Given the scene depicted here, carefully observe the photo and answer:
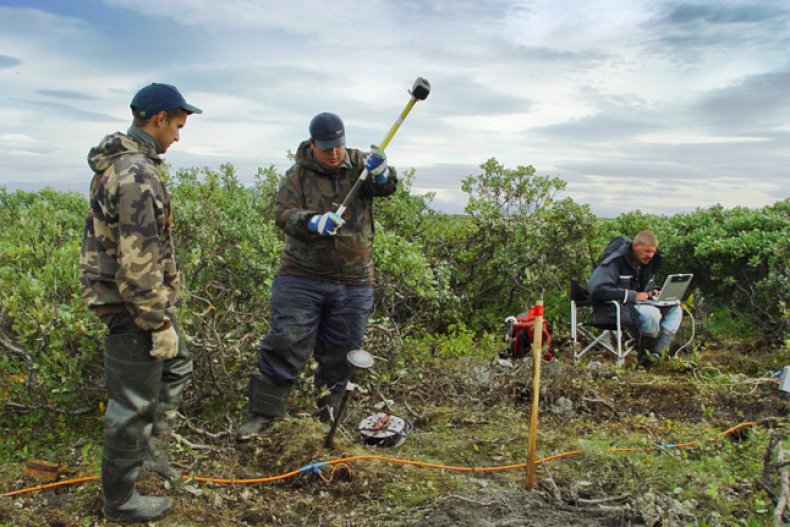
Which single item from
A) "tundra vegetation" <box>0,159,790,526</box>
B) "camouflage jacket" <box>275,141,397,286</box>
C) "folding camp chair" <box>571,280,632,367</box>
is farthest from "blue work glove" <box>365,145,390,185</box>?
"folding camp chair" <box>571,280,632,367</box>

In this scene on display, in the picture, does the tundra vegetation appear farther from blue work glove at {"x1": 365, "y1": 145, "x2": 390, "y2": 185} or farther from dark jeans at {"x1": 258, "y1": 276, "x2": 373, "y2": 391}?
blue work glove at {"x1": 365, "y1": 145, "x2": 390, "y2": 185}

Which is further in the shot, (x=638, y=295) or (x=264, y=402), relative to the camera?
(x=638, y=295)

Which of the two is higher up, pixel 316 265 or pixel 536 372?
pixel 316 265

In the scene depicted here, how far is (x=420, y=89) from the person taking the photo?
489 centimetres

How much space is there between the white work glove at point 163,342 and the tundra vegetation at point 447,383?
0.97m

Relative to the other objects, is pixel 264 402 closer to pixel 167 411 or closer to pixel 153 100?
pixel 167 411

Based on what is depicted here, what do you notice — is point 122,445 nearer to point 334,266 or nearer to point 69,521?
point 69,521

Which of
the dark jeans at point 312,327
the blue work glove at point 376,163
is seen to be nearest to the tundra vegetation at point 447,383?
the dark jeans at point 312,327

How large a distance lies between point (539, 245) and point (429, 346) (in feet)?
7.43

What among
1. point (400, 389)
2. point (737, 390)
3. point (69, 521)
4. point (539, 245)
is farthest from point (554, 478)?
point (539, 245)

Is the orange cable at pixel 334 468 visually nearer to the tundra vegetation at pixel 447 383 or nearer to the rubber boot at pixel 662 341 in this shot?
the tundra vegetation at pixel 447 383

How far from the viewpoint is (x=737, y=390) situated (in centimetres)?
655

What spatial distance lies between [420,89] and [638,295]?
13.2ft

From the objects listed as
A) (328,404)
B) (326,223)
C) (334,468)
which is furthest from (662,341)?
(334,468)
